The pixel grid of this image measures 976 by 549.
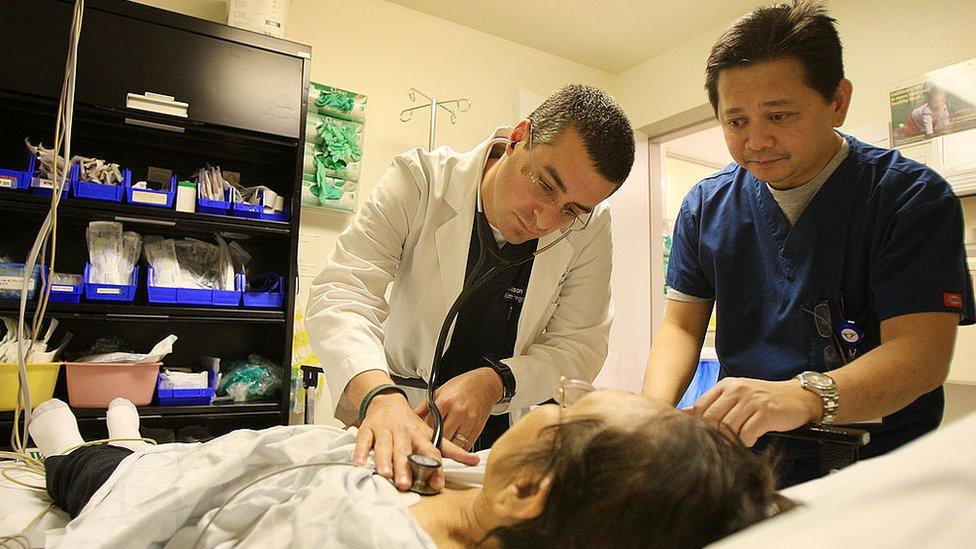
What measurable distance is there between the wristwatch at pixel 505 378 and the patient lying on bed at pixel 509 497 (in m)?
0.38

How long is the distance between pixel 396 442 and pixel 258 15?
216 cm

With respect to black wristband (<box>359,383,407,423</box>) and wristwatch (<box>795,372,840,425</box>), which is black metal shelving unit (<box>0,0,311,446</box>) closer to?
black wristband (<box>359,383,407,423</box>)

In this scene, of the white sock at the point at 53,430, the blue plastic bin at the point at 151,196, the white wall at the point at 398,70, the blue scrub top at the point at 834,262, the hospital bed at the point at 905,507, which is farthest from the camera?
the white wall at the point at 398,70

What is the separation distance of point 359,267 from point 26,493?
811mm

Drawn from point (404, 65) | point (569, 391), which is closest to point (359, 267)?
point (569, 391)

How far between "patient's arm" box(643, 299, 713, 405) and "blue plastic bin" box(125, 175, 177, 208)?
188cm

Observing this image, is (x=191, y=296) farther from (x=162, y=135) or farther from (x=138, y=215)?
(x=162, y=135)

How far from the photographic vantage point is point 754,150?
3.54ft

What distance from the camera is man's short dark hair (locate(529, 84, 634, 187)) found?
1.17 metres

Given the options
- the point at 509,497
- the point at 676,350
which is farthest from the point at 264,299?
the point at 509,497

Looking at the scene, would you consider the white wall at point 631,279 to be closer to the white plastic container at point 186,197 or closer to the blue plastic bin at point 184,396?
the blue plastic bin at point 184,396

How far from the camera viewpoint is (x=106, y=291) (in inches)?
80.9

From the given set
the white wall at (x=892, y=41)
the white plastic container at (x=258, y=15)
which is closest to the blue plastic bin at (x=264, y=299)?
the white plastic container at (x=258, y=15)

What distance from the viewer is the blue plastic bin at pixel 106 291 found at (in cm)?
203
